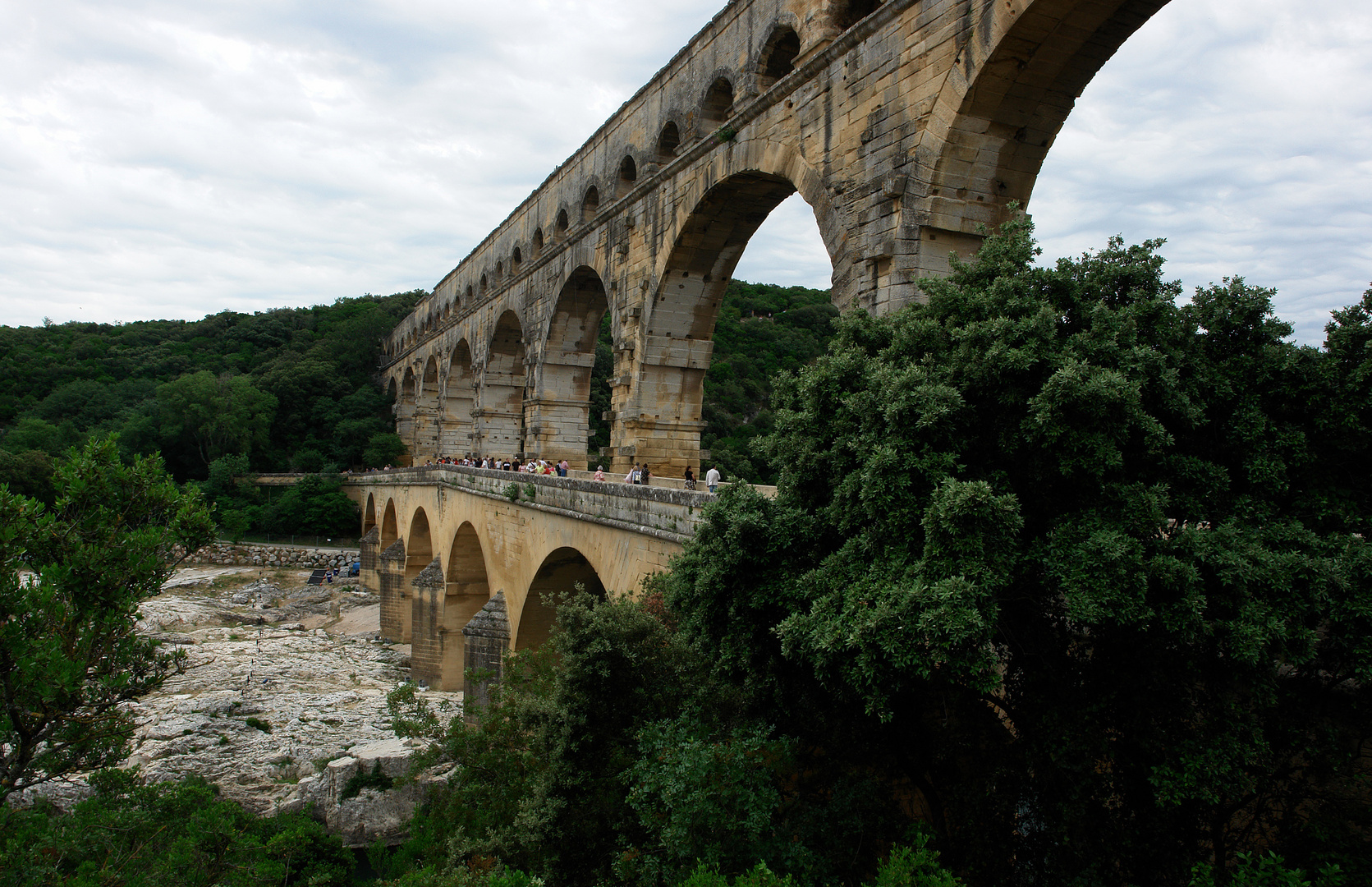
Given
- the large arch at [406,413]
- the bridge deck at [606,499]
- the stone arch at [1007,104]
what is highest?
the stone arch at [1007,104]

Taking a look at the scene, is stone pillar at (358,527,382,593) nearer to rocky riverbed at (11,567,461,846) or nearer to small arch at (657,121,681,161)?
rocky riverbed at (11,567,461,846)

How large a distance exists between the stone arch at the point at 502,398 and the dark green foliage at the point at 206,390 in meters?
23.4

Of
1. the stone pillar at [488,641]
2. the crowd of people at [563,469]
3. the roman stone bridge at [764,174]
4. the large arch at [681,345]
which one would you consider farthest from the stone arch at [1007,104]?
the stone pillar at [488,641]

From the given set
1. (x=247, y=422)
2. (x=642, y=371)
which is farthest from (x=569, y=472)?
(x=247, y=422)

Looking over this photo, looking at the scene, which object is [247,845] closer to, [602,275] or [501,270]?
[602,275]

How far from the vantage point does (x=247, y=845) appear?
8.60 meters

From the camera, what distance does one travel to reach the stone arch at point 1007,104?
23.1 ft

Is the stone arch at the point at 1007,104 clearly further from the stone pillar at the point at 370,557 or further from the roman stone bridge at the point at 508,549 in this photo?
the stone pillar at the point at 370,557

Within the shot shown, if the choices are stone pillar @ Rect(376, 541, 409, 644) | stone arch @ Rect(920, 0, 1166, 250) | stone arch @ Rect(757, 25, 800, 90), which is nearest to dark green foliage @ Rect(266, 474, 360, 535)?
stone pillar @ Rect(376, 541, 409, 644)

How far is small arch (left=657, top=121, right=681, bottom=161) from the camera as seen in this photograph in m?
14.1

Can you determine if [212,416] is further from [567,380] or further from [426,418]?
[567,380]

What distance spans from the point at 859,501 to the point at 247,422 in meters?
45.5

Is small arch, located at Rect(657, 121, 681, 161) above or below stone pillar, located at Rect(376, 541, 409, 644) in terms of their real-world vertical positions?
above

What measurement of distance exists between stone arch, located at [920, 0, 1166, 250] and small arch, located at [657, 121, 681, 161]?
7.08 metres
